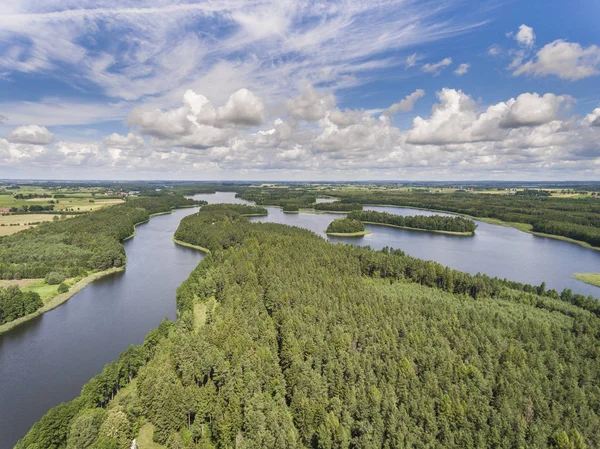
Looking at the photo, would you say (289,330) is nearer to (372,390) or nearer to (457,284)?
(372,390)

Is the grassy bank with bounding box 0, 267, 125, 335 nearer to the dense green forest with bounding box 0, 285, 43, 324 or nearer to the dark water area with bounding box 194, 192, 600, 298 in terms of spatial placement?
the dense green forest with bounding box 0, 285, 43, 324

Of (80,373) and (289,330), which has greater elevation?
(289,330)

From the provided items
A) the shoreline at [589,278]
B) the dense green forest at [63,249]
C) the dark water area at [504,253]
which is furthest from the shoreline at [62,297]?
the shoreline at [589,278]

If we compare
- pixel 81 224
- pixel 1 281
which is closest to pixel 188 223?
pixel 81 224

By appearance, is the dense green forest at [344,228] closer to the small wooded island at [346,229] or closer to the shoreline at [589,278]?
the small wooded island at [346,229]

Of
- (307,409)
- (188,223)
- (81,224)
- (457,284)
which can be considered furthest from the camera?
(188,223)

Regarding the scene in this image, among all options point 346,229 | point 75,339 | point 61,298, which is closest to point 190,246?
point 61,298

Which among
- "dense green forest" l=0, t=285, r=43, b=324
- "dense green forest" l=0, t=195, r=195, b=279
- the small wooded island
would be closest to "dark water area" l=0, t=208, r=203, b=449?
"dense green forest" l=0, t=285, r=43, b=324
